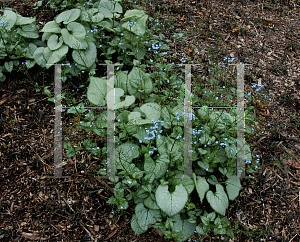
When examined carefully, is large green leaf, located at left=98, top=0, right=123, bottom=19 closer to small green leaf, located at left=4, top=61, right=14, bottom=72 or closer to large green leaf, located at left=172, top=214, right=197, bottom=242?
small green leaf, located at left=4, top=61, right=14, bottom=72

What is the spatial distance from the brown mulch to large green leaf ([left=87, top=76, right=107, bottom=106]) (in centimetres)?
50

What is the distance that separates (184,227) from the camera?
7.59 ft

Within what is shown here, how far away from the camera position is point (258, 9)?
4.43 m

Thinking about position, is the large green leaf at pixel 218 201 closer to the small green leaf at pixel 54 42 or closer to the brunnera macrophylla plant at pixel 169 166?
the brunnera macrophylla plant at pixel 169 166

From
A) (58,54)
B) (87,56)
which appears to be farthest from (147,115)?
(58,54)

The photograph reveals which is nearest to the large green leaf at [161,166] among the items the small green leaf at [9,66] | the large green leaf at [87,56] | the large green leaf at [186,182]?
the large green leaf at [186,182]

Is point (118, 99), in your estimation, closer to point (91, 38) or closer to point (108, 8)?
point (91, 38)

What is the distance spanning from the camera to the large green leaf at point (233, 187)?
97.1 inches

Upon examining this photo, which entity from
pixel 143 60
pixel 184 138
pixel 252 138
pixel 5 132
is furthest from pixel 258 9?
pixel 5 132

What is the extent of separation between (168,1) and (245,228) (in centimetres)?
364

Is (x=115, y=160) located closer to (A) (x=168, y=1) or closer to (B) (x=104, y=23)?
(B) (x=104, y=23)

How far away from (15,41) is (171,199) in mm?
2800

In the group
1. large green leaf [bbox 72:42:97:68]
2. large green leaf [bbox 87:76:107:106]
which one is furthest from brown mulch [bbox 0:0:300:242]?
large green leaf [bbox 87:76:107:106]

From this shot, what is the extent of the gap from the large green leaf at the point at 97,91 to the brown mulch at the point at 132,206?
504mm
